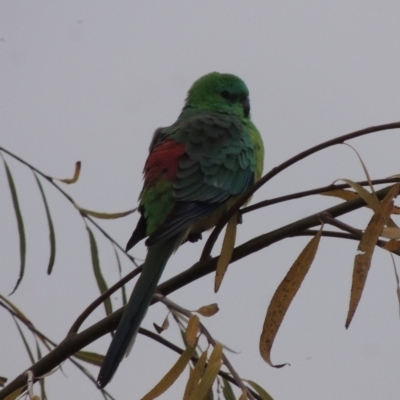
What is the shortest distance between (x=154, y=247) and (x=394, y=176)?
78 centimetres

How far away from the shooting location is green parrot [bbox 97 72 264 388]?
185 cm

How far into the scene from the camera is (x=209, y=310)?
1.29 m

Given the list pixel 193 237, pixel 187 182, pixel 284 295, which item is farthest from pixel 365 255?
pixel 193 237

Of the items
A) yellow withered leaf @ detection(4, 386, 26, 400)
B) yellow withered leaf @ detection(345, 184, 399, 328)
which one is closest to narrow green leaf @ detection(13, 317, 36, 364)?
yellow withered leaf @ detection(4, 386, 26, 400)

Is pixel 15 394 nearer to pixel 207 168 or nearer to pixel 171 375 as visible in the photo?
Answer: pixel 171 375

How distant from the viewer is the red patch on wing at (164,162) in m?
2.14

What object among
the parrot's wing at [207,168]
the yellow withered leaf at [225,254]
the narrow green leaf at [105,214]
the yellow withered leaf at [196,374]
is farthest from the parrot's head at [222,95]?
the yellow withered leaf at [196,374]

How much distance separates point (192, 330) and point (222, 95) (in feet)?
5.77

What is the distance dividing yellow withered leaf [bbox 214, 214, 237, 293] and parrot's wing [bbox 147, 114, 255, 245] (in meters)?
0.44

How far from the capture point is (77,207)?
6.57 ft

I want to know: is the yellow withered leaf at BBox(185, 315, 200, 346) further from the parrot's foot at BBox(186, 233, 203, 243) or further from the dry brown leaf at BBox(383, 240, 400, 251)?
the parrot's foot at BBox(186, 233, 203, 243)

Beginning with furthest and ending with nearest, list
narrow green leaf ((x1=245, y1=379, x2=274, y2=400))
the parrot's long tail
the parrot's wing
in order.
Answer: the parrot's wing < the parrot's long tail < narrow green leaf ((x1=245, y1=379, x2=274, y2=400))

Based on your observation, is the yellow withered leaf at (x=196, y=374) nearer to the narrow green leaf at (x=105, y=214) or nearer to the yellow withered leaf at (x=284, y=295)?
the yellow withered leaf at (x=284, y=295)

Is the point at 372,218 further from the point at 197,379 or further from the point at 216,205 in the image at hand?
the point at 216,205
